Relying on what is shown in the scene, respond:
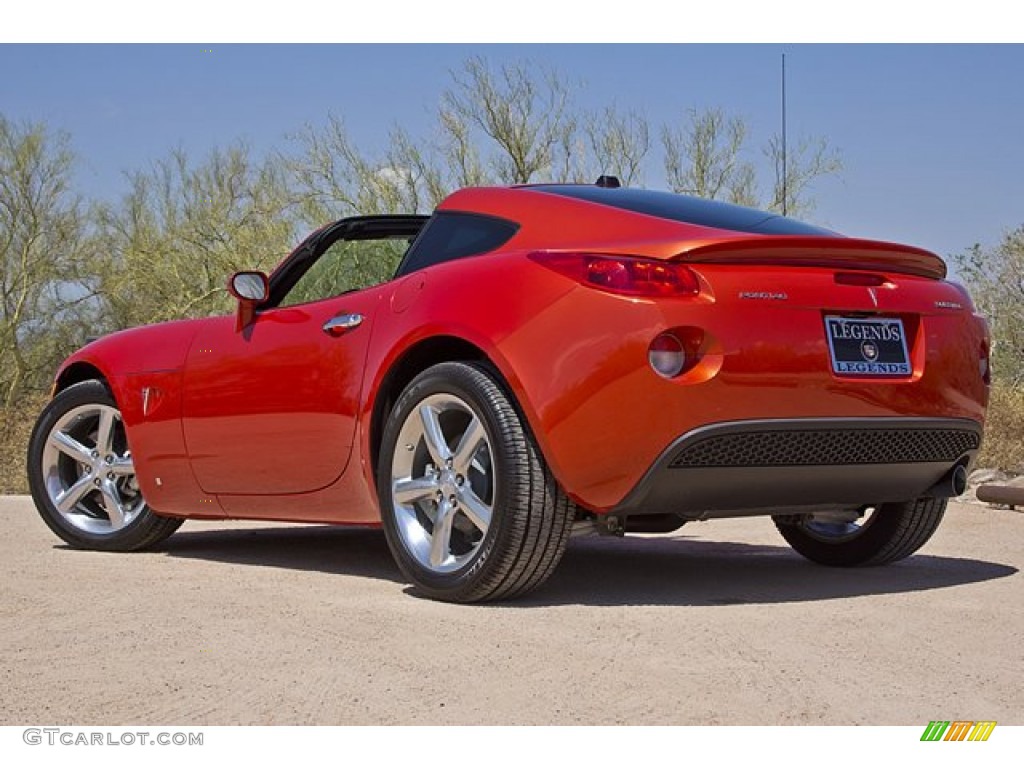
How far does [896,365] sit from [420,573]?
1.78 meters

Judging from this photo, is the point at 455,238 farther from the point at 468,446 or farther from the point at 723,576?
the point at 723,576

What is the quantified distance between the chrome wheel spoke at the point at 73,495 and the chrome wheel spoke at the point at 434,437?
101 inches

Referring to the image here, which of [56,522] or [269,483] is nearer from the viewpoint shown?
[269,483]

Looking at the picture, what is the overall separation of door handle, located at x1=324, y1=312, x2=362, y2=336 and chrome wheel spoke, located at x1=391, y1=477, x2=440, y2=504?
0.67 metres

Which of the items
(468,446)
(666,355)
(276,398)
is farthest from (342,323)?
(666,355)

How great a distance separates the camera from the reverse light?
4715 mm

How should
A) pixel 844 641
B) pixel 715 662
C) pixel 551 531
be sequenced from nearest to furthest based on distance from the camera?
pixel 715 662 < pixel 844 641 < pixel 551 531

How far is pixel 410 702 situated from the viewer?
368cm

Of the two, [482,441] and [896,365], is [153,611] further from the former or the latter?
[896,365]

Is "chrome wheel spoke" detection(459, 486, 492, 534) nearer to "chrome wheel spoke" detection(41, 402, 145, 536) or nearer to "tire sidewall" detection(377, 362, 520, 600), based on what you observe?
"tire sidewall" detection(377, 362, 520, 600)

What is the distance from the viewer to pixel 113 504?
23.6 feet

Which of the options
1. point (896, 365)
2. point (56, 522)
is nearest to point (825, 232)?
point (896, 365)
